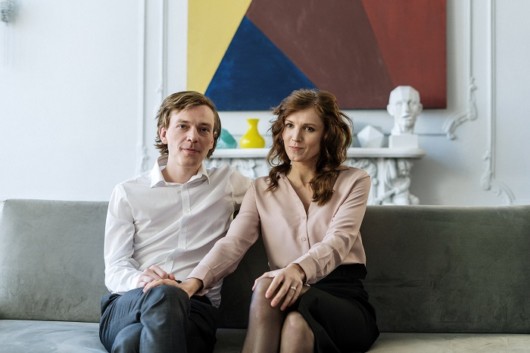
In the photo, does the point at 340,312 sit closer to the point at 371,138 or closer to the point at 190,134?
the point at 190,134

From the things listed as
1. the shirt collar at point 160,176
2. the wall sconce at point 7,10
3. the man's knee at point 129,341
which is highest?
the wall sconce at point 7,10

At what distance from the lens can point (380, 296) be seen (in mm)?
2225

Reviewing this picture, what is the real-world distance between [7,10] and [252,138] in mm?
1870

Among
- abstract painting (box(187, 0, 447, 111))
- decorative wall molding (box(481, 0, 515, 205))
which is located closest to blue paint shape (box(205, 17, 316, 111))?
abstract painting (box(187, 0, 447, 111))

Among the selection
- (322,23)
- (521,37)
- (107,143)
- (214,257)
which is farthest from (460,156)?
(214,257)

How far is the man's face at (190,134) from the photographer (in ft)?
7.35

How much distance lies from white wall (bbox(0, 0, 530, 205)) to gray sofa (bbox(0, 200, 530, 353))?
211 cm

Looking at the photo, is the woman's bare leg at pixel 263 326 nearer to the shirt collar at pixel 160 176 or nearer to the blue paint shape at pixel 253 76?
the shirt collar at pixel 160 176

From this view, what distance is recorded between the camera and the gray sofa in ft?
7.23

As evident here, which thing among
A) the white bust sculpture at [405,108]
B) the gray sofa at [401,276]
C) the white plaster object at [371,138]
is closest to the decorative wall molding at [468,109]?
the white bust sculpture at [405,108]

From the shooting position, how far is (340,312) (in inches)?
74.9

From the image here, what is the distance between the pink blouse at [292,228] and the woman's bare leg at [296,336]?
235 mm

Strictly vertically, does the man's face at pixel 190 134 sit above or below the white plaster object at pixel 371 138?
below

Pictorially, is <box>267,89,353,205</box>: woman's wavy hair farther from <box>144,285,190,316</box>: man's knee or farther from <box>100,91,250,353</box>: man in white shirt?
<box>144,285,190,316</box>: man's knee
